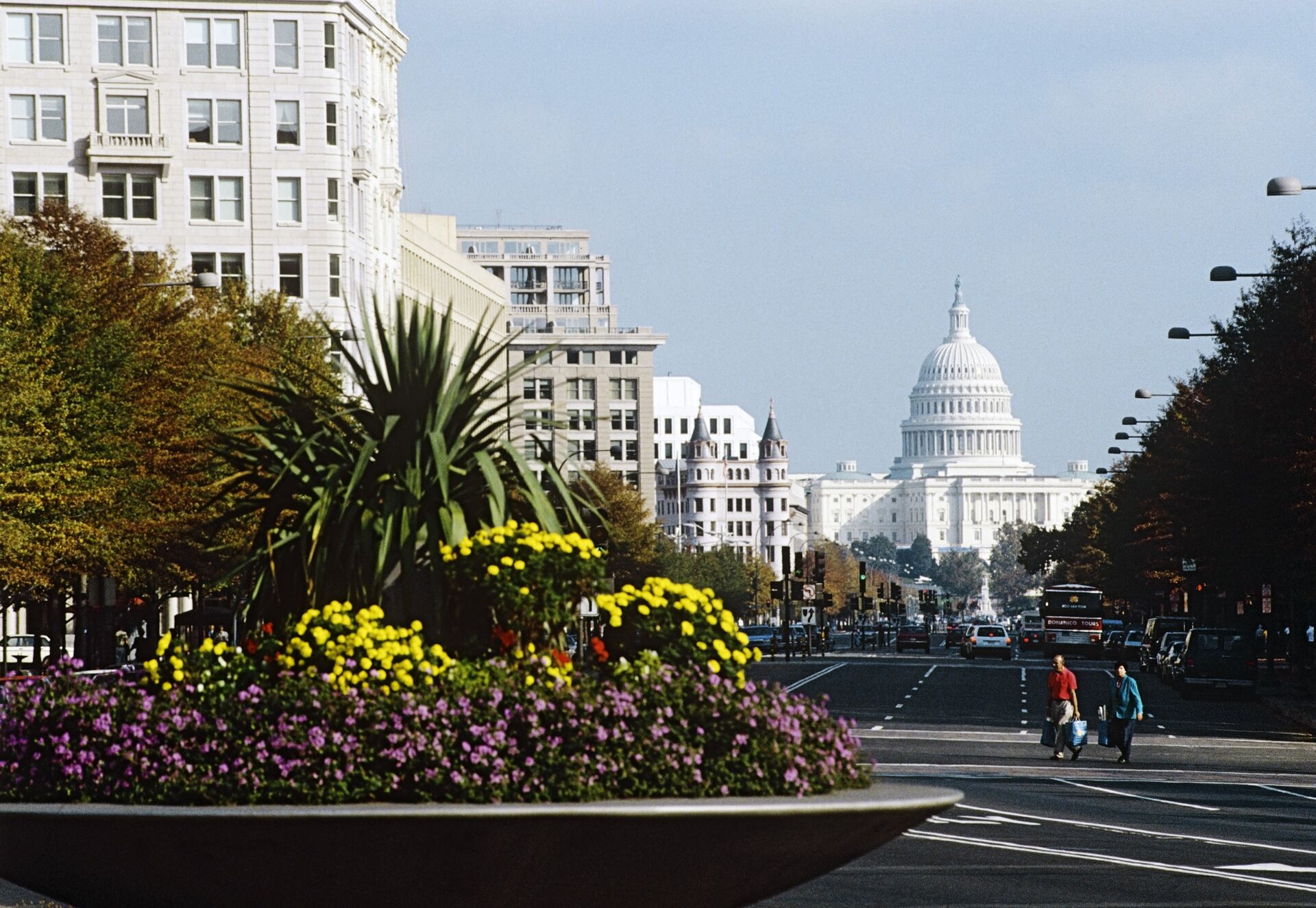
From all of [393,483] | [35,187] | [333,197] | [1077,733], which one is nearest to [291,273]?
[333,197]

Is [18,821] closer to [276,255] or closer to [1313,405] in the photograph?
[1313,405]

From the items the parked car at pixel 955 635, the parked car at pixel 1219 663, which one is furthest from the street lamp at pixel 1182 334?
the parked car at pixel 955 635

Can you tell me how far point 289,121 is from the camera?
93438mm

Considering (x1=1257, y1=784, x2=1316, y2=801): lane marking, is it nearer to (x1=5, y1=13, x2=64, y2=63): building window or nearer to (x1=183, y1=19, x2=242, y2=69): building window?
(x1=183, y1=19, x2=242, y2=69): building window

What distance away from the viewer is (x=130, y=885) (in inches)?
393

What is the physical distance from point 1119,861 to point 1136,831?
11.3ft

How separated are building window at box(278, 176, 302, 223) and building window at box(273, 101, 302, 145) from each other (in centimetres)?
146

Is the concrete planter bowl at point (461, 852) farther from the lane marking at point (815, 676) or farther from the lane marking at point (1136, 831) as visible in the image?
the lane marking at point (815, 676)

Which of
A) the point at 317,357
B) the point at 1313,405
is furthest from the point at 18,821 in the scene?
the point at 317,357

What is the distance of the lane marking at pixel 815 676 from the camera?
203 feet

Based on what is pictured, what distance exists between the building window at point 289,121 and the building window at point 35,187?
8210 millimetres

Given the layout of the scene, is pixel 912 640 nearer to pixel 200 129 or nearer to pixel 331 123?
pixel 331 123

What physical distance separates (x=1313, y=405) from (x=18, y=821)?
134 ft

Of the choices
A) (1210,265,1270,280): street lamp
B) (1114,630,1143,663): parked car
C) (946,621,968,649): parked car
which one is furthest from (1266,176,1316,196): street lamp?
(946,621,968,649): parked car
